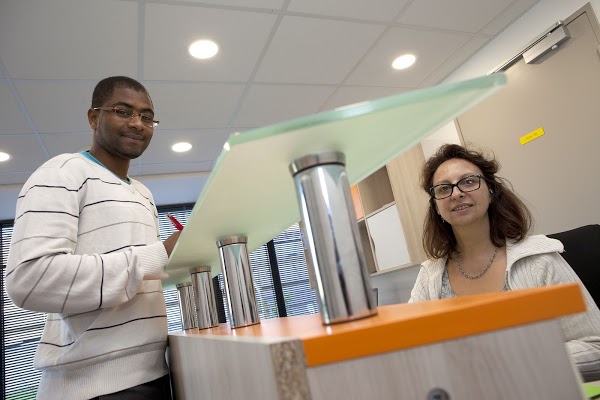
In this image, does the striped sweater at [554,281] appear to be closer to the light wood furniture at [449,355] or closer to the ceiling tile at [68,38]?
the light wood furniture at [449,355]

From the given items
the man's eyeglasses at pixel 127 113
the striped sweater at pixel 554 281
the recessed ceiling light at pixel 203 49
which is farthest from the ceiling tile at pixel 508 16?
the man's eyeglasses at pixel 127 113

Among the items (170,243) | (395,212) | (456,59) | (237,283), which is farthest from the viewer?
(395,212)

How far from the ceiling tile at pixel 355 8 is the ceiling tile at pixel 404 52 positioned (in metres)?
0.21

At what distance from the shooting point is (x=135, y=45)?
244 cm

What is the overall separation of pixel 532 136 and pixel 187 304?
2.48m

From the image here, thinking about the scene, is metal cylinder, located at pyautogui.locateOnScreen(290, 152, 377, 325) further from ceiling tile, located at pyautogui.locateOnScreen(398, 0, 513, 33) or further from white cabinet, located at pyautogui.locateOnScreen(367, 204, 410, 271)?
white cabinet, located at pyautogui.locateOnScreen(367, 204, 410, 271)

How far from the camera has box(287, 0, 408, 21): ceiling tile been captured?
2391 millimetres

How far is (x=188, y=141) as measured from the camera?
3.87 m

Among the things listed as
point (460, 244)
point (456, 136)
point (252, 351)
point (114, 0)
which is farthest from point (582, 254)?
point (114, 0)

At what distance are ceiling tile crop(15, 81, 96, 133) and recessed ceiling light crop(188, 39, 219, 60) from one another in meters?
0.70

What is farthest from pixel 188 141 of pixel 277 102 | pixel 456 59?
pixel 456 59

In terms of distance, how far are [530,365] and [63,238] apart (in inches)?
36.1

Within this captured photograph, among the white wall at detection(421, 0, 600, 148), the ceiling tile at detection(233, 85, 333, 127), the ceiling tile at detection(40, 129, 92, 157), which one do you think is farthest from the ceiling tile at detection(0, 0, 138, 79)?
the white wall at detection(421, 0, 600, 148)

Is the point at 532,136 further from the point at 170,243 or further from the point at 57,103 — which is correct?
the point at 57,103
